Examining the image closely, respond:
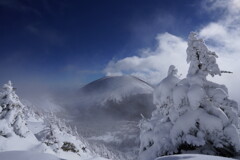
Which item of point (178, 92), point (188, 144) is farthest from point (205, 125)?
point (178, 92)

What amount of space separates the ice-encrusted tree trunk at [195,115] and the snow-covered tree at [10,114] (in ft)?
73.6

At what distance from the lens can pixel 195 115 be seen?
11039mm

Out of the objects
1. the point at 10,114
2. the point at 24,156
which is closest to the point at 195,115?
the point at 24,156

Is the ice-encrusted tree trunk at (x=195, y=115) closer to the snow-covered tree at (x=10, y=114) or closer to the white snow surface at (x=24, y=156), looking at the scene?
the white snow surface at (x=24, y=156)

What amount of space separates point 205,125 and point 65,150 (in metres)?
40.3

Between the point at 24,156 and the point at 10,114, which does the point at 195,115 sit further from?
the point at 10,114

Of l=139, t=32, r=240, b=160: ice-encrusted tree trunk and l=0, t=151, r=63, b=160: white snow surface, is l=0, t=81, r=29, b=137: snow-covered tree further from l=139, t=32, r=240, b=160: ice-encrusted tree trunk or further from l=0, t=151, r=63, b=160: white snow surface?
l=0, t=151, r=63, b=160: white snow surface

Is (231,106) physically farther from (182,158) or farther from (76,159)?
(76,159)

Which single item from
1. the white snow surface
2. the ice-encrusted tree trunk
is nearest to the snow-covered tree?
the ice-encrusted tree trunk

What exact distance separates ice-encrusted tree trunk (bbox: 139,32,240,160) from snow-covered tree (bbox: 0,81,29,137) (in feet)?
73.6

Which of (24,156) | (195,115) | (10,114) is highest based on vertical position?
(10,114)

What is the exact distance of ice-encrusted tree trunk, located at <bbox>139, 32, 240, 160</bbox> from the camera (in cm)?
1059

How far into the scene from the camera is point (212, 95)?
1159 centimetres

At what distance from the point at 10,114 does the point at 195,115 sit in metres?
25.6
